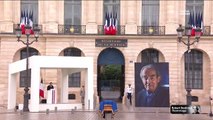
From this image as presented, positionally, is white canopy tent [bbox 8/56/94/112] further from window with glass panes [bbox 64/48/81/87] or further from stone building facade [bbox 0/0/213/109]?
window with glass panes [bbox 64/48/81/87]

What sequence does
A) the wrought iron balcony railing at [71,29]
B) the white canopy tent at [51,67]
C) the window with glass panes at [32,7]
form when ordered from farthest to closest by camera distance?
the window with glass panes at [32,7]
the wrought iron balcony railing at [71,29]
the white canopy tent at [51,67]

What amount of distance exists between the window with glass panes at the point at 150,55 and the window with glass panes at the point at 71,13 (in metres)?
6.99

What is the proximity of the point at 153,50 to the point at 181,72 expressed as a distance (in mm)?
3396

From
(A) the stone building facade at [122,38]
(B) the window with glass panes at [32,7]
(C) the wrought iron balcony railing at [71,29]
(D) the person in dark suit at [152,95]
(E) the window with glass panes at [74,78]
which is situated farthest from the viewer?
(B) the window with glass panes at [32,7]

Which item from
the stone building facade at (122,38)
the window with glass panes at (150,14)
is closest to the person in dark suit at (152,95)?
the stone building facade at (122,38)

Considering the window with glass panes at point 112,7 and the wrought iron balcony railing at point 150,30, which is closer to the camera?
the wrought iron balcony railing at point 150,30

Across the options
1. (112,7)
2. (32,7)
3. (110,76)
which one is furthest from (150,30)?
(110,76)

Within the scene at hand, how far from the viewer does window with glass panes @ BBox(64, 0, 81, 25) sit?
47.9 m

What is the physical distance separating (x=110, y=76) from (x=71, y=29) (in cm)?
1934

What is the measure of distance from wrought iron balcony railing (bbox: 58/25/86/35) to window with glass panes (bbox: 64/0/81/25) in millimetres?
606

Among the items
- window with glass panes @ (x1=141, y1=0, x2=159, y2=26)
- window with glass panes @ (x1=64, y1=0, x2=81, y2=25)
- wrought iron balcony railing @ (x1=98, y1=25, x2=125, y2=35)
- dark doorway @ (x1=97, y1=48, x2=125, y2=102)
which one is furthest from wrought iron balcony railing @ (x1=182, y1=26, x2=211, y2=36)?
window with glass panes @ (x1=64, y1=0, x2=81, y2=25)

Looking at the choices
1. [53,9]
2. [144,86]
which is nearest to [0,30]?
[53,9]

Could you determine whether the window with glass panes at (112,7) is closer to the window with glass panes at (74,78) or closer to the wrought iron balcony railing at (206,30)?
the window with glass panes at (74,78)

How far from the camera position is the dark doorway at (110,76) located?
47.6 metres
